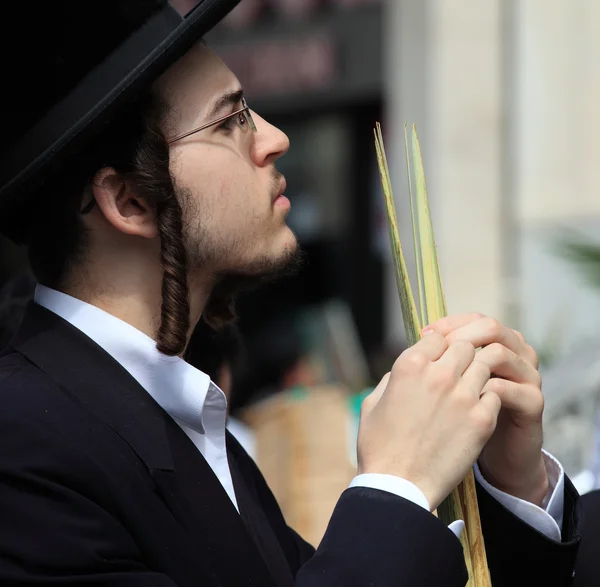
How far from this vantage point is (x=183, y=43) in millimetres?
1758

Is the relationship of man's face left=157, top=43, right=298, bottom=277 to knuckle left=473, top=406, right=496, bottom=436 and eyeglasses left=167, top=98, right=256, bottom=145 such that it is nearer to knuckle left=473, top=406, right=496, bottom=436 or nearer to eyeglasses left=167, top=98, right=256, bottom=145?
eyeglasses left=167, top=98, right=256, bottom=145

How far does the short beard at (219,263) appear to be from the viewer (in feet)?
6.24

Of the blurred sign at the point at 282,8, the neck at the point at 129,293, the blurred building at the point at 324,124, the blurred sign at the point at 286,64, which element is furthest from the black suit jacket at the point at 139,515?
the blurred sign at the point at 286,64

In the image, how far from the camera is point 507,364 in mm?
1690

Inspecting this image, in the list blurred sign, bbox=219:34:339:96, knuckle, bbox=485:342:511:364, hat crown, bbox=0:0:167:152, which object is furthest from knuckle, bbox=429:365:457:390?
blurred sign, bbox=219:34:339:96

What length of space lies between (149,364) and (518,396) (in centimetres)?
65

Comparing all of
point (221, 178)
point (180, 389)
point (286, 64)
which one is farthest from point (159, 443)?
point (286, 64)

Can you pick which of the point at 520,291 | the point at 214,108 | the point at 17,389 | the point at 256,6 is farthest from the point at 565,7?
the point at 17,389

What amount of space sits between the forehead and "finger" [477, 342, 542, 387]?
718mm

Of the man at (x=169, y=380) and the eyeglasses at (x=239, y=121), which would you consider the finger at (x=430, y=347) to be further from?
the eyeglasses at (x=239, y=121)

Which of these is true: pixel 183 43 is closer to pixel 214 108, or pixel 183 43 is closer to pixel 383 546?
pixel 214 108

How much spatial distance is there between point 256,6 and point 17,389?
9665 mm

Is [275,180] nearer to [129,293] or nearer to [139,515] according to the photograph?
[129,293]

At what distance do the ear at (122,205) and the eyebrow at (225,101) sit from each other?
21cm
